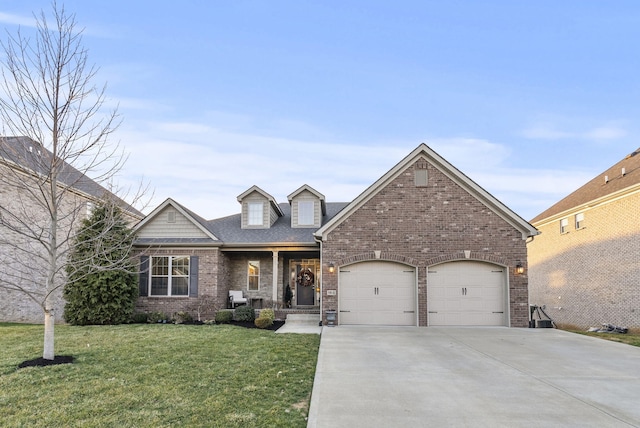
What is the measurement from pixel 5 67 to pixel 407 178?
11507 millimetres

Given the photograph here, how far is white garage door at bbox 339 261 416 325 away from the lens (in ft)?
46.1

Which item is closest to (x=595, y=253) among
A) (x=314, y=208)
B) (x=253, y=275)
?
(x=314, y=208)

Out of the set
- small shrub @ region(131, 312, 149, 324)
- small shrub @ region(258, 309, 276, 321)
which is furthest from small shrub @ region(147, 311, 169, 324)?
small shrub @ region(258, 309, 276, 321)

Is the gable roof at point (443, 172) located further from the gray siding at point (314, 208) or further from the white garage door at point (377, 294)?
the gray siding at point (314, 208)

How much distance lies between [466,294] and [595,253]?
9.23 meters

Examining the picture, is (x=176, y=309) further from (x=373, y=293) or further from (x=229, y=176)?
(x=229, y=176)

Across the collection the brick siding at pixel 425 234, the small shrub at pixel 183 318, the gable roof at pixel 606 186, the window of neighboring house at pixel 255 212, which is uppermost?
the gable roof at pixel 606 186

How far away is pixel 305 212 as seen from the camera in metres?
18.1

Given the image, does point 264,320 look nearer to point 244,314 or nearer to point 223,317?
point 244,314

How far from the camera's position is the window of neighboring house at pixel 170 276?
1606 centimetres

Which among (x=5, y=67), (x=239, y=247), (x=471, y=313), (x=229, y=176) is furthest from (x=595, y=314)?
(x=5, y=67)

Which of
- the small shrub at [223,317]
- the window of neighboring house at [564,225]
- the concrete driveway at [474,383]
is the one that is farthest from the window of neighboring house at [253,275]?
the window of neighboring house at [564,225]

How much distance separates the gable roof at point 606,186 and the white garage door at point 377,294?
34.3ft

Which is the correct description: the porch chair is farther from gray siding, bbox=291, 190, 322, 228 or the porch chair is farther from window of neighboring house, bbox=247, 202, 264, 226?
gray siding, bbox=291, 190, 322, 228
